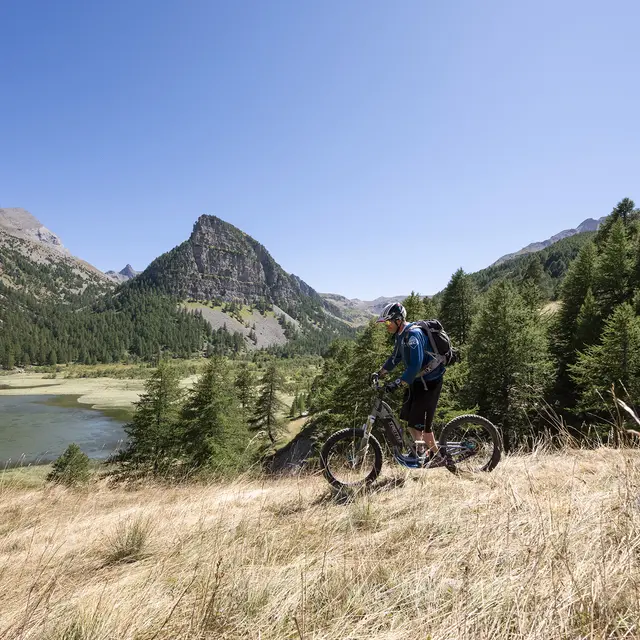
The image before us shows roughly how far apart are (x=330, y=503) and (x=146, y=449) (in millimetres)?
25979

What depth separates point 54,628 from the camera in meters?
2.00

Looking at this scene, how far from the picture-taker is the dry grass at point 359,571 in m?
1.84

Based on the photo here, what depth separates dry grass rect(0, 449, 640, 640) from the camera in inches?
72.4

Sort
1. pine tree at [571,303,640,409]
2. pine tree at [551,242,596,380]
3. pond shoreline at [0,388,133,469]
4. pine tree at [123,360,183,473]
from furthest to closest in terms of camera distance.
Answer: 1. pond shoreline at [0,388,133,469]
2. pine tree at [551,242,596,380]
3. pine tree at [123,360,183,473]
4. pine tree at [571,303,640,409]

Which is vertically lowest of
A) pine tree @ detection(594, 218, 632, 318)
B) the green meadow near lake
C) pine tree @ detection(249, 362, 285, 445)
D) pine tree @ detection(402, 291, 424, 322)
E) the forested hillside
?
the green meadow near lake

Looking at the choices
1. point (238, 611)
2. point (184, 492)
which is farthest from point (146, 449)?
point (238, 611)

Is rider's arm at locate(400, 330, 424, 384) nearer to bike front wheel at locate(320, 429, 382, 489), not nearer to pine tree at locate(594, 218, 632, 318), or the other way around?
bike front wheel at locate(320, 429, 382, 489)

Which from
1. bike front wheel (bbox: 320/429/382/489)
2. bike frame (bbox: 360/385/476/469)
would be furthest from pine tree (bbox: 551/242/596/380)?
bike front wheel (bbox: 320/429/382/489)

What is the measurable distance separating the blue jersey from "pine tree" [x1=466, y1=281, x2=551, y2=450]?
20719 mm

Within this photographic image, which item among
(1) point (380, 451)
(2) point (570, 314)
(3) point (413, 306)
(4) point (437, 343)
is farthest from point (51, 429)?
(2) point (570, 314)

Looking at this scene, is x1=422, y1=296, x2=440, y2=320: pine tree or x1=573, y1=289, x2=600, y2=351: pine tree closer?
x1=573, y1=289, x2=600, y2=351: pine tree

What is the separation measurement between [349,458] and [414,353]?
6.42ft

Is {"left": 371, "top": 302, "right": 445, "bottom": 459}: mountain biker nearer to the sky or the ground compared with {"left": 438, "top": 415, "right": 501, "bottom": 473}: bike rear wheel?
nearer to the sky

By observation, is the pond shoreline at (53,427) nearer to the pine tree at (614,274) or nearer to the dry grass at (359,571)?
the dry grass at (359,571)
